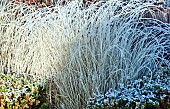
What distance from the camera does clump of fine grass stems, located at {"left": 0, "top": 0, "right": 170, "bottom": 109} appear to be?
302 centimetres

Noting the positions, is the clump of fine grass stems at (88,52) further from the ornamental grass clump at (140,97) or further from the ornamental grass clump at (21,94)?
the ornamental grass clump at (140,97)

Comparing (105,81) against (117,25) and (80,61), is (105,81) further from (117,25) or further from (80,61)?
(117,25)

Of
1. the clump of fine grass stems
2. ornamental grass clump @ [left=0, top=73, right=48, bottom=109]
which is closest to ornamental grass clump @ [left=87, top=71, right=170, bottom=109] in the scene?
the clump of fine grass stems

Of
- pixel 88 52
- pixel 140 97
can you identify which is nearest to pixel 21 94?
pixel 88 52

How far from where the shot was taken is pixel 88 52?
313cm

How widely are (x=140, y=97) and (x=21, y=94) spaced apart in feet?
3.44

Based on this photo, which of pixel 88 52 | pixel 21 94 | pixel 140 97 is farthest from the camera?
pixel 88 52

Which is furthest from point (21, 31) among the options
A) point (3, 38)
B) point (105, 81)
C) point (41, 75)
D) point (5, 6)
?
point (105, 81)

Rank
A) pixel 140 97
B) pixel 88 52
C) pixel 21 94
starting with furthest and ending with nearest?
pixel 88 52, pixel 21 94, pixel 140 97

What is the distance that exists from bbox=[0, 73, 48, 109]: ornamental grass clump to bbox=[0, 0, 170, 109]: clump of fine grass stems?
27cm

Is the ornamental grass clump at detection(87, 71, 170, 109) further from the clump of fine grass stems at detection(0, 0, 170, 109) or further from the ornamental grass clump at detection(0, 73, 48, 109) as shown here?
the ornamental grass clump at detection(0, 73, 48, 109)

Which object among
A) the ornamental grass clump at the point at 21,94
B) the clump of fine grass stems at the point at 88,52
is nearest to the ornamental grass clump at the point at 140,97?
the clump of fine grass stems at the point at 88,52

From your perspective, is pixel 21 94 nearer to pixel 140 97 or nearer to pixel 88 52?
pixel 88 52

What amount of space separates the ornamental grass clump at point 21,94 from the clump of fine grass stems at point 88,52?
0.89ft
